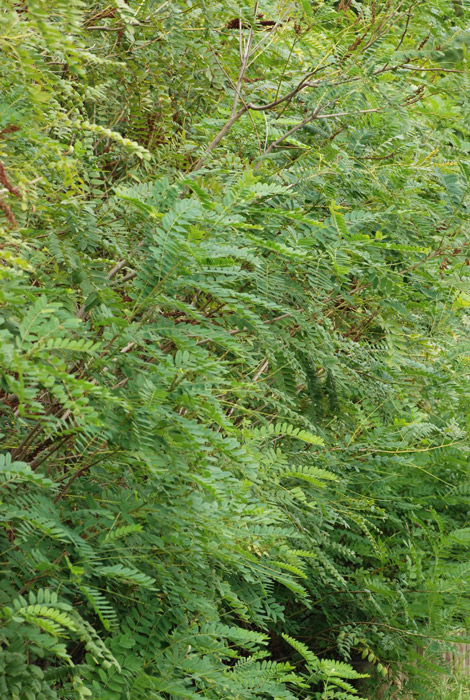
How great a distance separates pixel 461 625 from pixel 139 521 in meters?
2.09

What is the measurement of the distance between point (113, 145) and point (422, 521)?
2.30 m

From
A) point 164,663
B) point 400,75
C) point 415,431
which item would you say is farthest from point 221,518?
point 400,75

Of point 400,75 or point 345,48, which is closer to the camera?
point 345,48

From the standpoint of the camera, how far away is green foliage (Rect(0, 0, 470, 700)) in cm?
185

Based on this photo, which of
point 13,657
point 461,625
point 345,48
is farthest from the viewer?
point 461,625

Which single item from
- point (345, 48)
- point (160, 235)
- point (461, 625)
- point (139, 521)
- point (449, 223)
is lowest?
point (461, 625)

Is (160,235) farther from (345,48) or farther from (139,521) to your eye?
(345,48)

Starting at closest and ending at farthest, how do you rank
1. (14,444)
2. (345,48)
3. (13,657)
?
(13,657)
(14,444)
(345,48)

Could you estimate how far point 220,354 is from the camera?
2963 mm

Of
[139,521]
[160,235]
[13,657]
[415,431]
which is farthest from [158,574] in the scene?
[415,431]

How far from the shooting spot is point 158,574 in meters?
2.09

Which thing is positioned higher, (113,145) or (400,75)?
(400,75)

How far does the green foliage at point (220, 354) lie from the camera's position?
72.7 inches

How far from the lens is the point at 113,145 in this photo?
11.0ft
